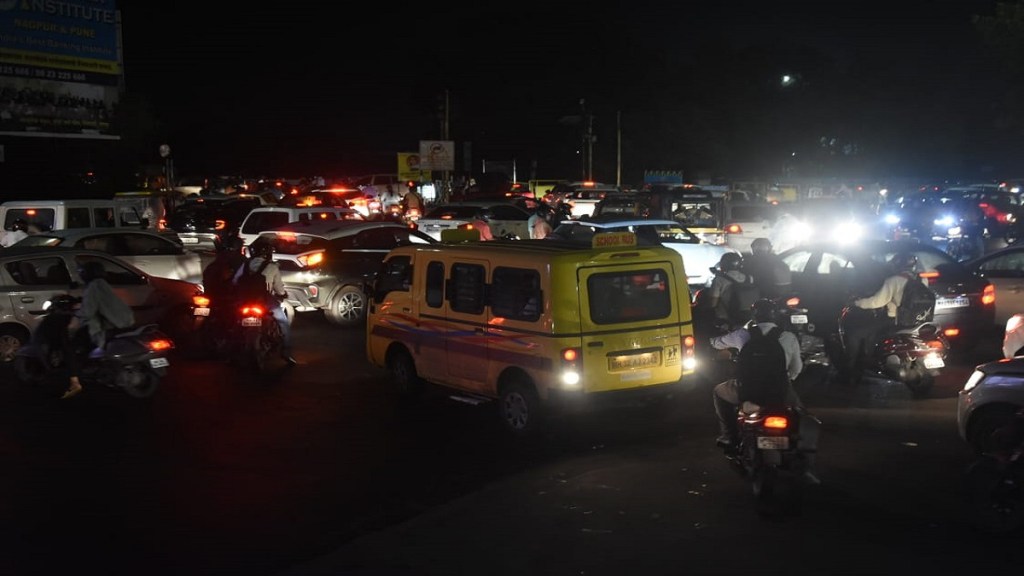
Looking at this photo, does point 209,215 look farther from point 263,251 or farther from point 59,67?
point 263,251

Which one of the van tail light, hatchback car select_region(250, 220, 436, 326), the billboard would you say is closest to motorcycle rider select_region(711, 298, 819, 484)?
the van tail light

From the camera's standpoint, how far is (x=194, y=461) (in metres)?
9.04

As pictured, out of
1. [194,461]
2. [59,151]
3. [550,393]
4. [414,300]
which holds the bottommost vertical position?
[194,461]

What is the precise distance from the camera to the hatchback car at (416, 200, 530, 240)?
2928cm

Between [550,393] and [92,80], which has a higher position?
[92,80]

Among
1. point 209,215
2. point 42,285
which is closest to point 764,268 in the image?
point 42,285

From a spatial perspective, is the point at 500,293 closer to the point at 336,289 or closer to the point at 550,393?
the point at 550,393

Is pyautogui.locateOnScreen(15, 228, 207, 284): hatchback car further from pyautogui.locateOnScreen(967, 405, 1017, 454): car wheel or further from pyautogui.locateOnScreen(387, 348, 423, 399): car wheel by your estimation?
pyautogui.locateOnScreen(967, 405, 1017, 454): car wheel

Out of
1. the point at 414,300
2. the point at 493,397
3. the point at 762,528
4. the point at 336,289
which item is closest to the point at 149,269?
the point at 336,289

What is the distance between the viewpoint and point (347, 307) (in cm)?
1733

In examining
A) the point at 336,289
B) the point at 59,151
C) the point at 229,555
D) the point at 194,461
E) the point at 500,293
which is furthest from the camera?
the point at 59,151

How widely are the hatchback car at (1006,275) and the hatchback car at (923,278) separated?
681mm

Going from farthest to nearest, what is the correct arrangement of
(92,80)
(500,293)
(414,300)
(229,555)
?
(92,80), (414,300), (500,293), (229,555)

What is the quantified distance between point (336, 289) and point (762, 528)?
11.4m
